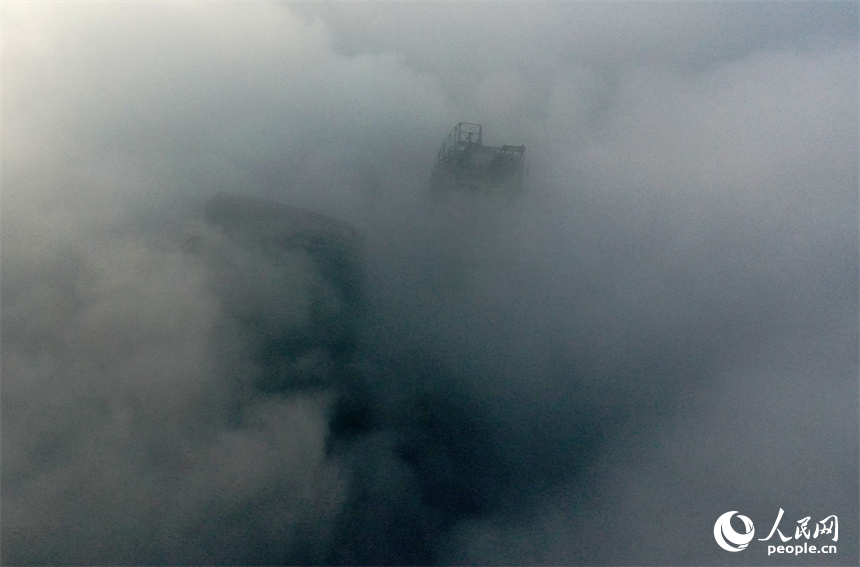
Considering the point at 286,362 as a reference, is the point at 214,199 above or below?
above

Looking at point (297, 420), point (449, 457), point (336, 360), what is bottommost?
point (449, 457)

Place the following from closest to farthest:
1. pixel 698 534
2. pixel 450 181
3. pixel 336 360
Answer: pixel 698 534, pixel 336 360, pixel 450 181

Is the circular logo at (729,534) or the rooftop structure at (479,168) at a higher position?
the rooftop structure at (479,168)

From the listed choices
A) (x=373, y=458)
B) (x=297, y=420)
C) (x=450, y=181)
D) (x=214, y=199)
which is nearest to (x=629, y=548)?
(x=373, y=458)

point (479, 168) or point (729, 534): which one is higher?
point (479, 168)

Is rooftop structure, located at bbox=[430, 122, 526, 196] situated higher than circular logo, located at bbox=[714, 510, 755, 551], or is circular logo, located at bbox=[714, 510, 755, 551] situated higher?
rooftop structure, located at bbox=[430, 122, 526, 196]

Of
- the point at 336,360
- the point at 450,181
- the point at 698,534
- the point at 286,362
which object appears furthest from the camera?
the point at 450,181

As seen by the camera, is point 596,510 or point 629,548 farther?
point 596,510

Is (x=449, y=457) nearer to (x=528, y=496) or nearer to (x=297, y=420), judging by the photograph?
(x=528, y=496)
